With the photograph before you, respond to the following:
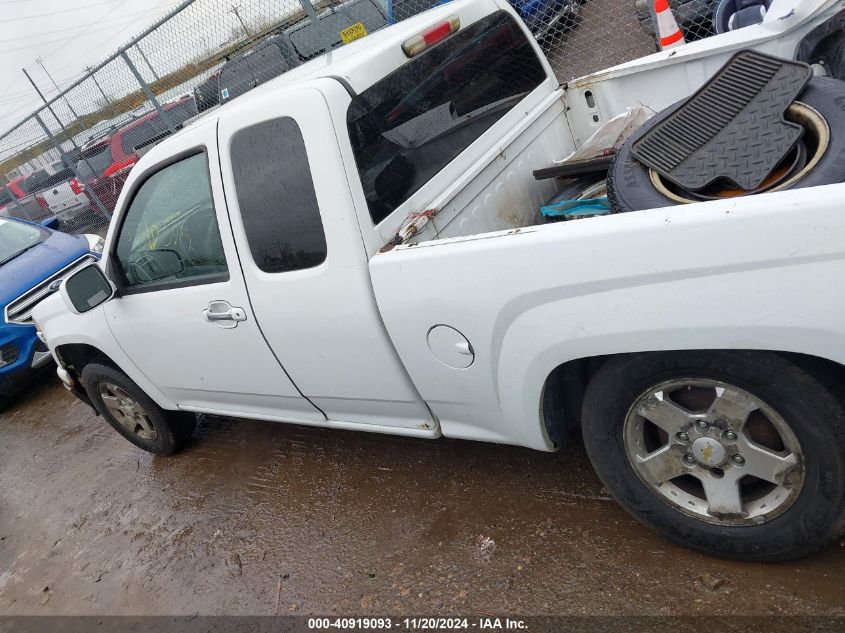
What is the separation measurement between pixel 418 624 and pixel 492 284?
1.36 metres

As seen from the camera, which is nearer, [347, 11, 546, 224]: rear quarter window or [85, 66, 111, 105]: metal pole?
[347, 11, 546, 224]: rear quarter window

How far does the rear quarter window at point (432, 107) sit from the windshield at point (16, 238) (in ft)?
19.8

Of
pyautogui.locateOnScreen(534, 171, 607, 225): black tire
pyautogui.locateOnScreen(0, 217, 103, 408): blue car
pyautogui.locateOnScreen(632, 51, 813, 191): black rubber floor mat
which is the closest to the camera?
pyautogui.locateOnScreen(632, 51, 813, 191): black rubber floor mat

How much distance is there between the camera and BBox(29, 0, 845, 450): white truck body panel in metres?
1.60

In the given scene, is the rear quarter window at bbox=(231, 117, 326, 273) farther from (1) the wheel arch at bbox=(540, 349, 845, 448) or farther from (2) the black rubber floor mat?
(2) the black rubber floor mat

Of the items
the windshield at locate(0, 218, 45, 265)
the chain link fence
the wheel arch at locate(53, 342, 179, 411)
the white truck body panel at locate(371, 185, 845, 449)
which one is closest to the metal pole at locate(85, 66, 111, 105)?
the chain link fence

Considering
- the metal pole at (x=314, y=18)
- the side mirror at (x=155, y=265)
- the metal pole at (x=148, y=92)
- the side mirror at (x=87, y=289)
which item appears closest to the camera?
the side mirror at (x=155, y=265)

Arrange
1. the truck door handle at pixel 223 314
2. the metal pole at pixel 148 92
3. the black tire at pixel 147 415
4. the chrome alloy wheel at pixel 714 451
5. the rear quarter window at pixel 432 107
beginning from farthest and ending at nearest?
the metal pole at pixel 148 92 < the black tire at pixel 147 415 < the truck door handle at pixel 223 314 < the rear quarter window at pixel 432 107 < the chrome alloy wheel at pixel 714 451

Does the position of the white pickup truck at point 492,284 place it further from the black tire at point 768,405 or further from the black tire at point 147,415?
the black tire at point 147,415

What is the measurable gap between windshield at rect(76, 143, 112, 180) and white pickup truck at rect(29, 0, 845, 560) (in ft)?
28.1

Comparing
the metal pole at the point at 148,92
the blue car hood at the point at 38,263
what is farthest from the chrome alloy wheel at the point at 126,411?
the metal pole at the point at 148,92

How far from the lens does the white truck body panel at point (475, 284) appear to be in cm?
160

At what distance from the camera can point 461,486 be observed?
Result: 294 centimetres

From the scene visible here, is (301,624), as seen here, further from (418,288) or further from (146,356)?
(146,356)
